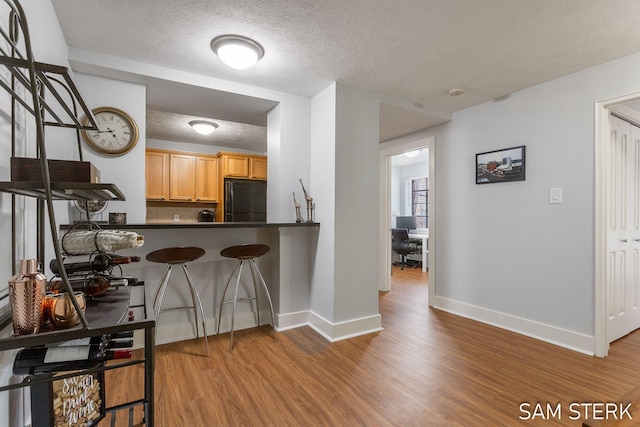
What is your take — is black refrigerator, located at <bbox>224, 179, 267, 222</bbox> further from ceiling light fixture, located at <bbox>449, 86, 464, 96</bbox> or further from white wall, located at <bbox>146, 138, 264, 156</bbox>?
ceiling light fixture, located at <bbox>449, 86, 464, 96</bbox>

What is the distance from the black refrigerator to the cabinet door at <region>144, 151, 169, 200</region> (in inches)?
37.2

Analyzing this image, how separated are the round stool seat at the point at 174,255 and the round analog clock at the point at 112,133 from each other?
2.87 feet

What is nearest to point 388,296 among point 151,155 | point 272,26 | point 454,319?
point 454,319

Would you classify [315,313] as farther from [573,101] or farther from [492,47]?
[573,101]

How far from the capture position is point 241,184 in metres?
5.18

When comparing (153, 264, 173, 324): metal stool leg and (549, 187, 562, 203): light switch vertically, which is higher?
(549, 187, 562, 203): light switch

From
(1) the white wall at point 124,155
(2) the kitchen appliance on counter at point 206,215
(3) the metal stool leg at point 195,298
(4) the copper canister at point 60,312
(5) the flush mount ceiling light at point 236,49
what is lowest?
(3) the metal stool leg at point 195,298

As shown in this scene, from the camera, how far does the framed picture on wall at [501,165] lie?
293 centimetres

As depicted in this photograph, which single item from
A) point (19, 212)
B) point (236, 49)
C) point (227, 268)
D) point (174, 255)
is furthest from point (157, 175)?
point (19, 212)

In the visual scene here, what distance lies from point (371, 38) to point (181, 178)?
162 inches

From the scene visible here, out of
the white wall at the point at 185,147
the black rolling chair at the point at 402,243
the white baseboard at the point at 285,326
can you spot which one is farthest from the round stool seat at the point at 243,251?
the black rolling chair at the point at 402,243

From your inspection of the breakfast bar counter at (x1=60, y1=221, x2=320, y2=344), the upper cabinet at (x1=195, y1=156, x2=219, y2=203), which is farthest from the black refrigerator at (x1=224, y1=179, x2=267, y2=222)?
the breakfast bar counter at (x1=60, y1=221, x2=320, y2=344)

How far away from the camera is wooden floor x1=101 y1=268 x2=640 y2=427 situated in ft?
5.64

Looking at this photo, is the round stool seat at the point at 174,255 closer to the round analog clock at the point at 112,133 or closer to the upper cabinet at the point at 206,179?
the round analog clock at the point at 112,133
